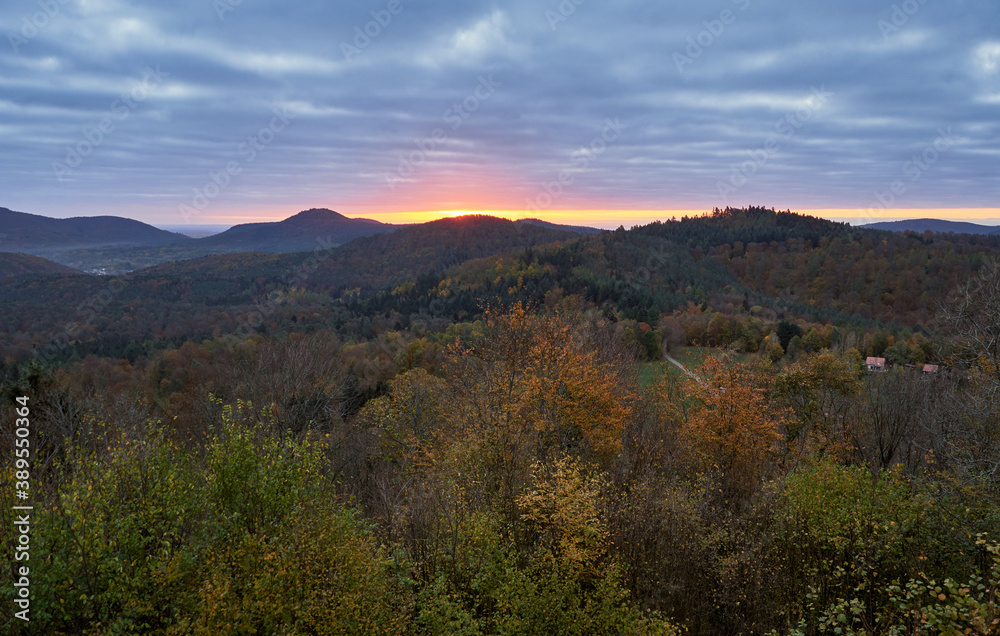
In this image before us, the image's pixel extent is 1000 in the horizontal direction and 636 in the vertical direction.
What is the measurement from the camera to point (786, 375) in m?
37.0

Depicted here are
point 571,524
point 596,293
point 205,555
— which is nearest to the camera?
point 205,555

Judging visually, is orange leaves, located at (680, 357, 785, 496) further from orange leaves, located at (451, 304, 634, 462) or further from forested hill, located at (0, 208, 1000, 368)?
forested hill, located at (0, 208, 1000, 368)

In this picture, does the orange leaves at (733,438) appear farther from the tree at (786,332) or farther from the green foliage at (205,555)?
the tree at (786,332)

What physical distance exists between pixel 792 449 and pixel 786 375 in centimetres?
531

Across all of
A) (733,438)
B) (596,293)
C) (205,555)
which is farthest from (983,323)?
(596,293)

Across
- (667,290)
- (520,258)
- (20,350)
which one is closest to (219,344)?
(20,350)

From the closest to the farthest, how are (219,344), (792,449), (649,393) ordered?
(792,449) → (649,393) → (219,344)

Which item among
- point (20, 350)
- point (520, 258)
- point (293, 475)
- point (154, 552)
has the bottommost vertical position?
point (20, 350)

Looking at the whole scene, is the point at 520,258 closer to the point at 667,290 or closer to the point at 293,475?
the point at 667,290

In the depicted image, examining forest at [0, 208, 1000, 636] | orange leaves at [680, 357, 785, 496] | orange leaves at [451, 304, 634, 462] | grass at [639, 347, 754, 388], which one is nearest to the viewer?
forest at [0, 208, 1000, 636]

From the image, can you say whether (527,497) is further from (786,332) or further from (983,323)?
(786,332)

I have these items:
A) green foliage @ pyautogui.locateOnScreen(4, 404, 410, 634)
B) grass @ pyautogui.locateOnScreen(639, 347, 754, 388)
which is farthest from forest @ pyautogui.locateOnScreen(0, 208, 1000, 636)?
grass @ pyautogui.locateOnScreen(639, 347, 754, 388)

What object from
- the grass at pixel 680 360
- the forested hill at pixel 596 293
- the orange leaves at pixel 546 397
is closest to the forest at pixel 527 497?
the orange leaves at pixel 546 397

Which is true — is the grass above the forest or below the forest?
below
